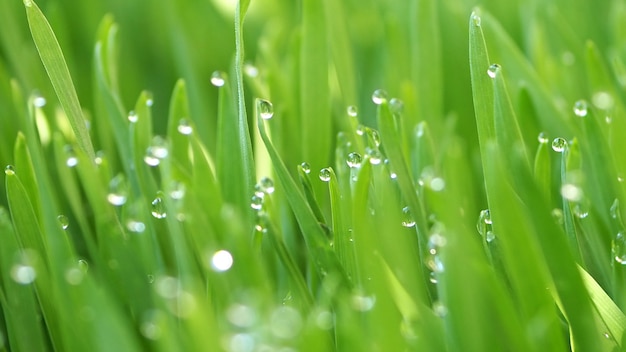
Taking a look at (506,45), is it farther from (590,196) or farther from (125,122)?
(125,122)

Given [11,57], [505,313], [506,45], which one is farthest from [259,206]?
[11,57]

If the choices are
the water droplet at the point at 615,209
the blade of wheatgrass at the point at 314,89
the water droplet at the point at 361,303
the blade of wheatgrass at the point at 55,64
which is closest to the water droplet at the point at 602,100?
the water droplet at the point at 615,209

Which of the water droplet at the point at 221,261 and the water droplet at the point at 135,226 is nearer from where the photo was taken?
the water droplet at the point at 221,261

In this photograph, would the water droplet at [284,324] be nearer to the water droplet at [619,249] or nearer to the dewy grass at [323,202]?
the dewy grass at [323,202]

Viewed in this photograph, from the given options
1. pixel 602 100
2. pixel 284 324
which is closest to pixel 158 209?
pixel 284 324

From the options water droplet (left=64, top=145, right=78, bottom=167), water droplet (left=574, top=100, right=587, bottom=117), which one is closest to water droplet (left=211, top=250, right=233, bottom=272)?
water droplet (left=64, top=145, right=78, bottom=167)

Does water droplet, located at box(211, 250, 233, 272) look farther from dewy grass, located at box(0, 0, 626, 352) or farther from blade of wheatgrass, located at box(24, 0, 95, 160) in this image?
blade of wheatgrass, located at box(24, 0, 95, 160)
